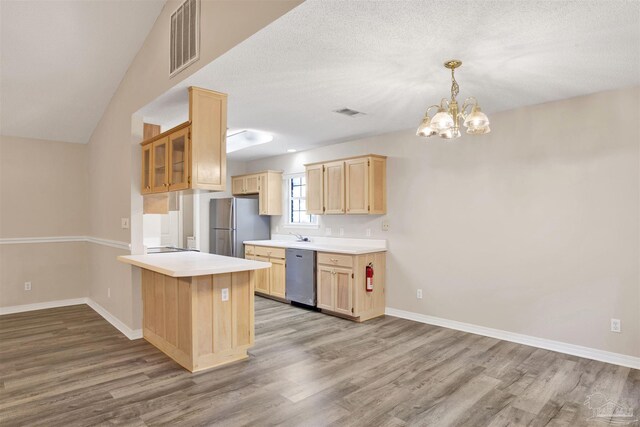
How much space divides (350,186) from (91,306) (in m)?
4.07

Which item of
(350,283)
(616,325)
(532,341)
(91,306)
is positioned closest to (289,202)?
(350,283)

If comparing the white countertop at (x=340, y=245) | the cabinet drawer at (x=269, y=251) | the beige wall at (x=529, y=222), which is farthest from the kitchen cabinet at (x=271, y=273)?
the beige wall at (x=529, y=222)

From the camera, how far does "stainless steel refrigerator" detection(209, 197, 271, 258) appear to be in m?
6.25

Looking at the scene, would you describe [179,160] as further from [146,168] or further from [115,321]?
[115,321]

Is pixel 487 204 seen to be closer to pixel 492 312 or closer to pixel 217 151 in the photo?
pixel 492 312

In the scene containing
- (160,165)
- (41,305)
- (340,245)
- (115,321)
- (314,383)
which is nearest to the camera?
(314,383)

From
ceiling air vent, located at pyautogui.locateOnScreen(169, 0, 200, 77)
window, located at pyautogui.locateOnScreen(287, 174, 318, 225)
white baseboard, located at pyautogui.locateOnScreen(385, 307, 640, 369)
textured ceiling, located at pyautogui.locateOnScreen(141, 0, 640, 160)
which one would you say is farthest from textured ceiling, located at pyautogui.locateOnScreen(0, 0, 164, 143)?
white baseboard, located at pyautogui.locateOnScreen(385, 307, 640, 369)

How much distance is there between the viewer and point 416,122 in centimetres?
439

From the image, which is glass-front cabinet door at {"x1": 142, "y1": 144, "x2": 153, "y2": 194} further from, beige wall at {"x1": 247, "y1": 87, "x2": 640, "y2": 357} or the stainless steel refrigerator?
beige wall at {"x1": 247, "y1": 87, "x2": 640, "y2": 357}

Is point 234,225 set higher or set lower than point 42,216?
lower

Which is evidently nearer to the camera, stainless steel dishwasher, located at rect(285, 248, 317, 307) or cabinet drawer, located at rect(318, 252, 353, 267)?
cabinet drawer, located at rect(318, 252, 353, 267)

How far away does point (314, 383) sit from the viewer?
2881 mm

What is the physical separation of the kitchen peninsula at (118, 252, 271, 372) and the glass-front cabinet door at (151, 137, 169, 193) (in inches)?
29.1

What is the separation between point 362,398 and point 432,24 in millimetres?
2488
